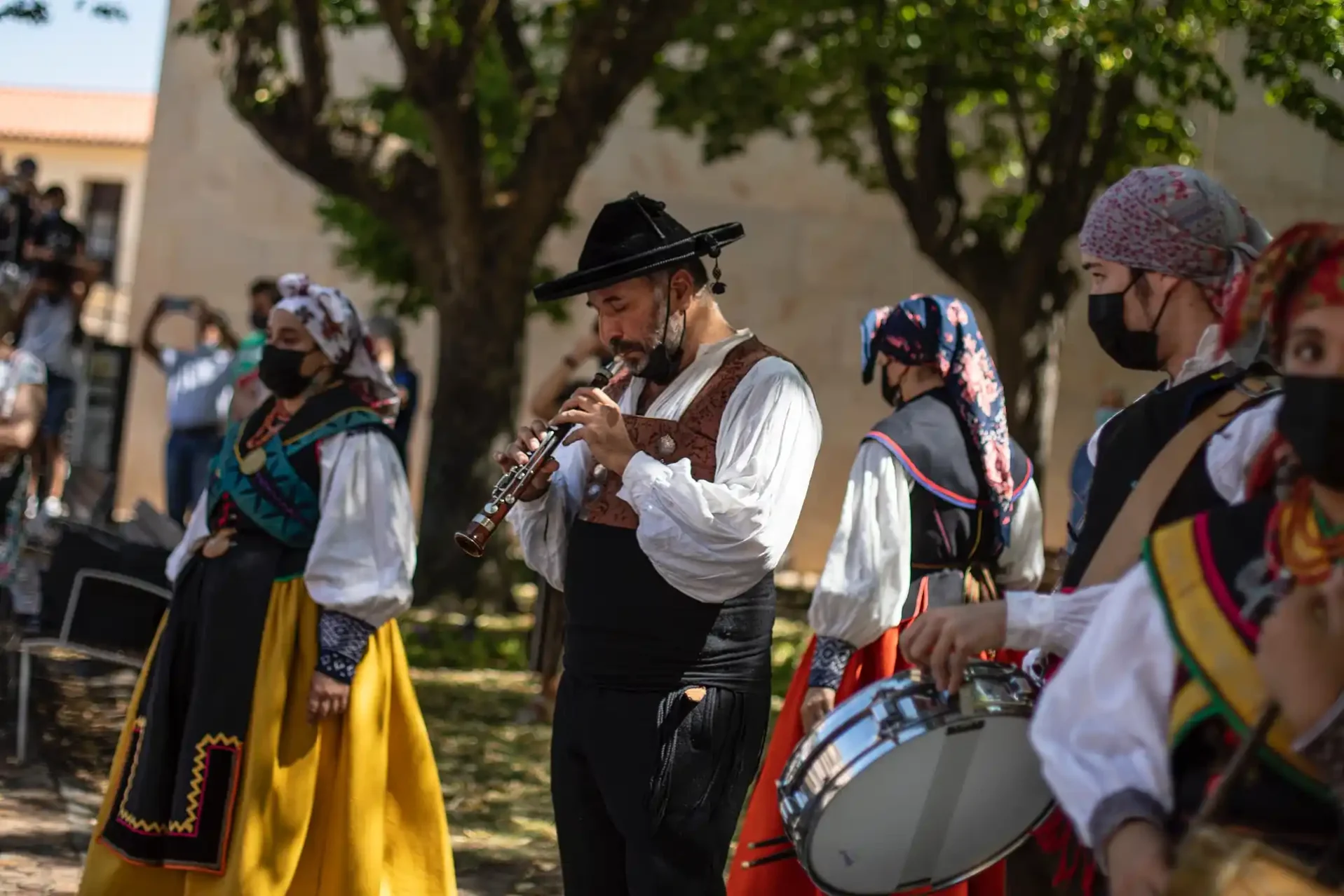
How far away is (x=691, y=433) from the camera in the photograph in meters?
3.78

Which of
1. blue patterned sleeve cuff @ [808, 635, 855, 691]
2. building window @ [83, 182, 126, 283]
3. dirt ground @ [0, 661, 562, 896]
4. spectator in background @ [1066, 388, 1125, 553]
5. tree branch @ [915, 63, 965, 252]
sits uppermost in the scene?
building window @ [83, 182, 126, 283]

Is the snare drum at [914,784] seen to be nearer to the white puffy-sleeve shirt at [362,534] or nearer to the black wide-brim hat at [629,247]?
the black wide-brim hat at [629,247]

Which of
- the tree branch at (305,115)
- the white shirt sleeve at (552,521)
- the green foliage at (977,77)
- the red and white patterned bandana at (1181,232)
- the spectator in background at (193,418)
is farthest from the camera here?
the spectator in background at (193,418)

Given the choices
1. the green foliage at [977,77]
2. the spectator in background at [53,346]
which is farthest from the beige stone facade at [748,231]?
the spectator in background at [53,346]

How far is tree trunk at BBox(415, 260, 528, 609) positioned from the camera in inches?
480

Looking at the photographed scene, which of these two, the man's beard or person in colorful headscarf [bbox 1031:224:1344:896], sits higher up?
the man's beard

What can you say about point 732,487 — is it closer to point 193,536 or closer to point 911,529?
point 911,529

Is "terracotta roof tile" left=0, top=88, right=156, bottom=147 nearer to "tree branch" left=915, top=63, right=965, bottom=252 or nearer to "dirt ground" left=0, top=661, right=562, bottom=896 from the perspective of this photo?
"tree branch" left=915, top=63, right=965, bottom=252

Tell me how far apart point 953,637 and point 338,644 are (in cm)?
279

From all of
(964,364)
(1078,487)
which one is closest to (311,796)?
(964,364)

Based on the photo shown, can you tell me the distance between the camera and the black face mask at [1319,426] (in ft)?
6.64

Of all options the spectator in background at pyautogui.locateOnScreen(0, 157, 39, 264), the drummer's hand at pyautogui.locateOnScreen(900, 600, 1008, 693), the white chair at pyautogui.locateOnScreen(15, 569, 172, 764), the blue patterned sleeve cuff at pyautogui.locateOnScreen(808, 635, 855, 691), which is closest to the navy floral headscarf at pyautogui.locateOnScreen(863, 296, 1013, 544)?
the blue patterned sleeve cuff at pyautogui.locateOnScreen(808, 635, 855, 691)

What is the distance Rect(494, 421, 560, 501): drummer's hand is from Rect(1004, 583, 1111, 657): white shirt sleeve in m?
1.48

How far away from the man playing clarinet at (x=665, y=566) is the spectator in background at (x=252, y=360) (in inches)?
174
